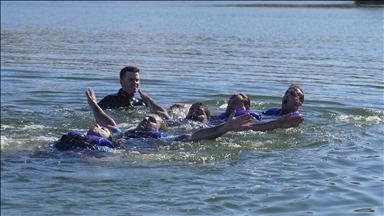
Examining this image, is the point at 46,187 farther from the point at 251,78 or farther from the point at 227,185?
the point at 251,78

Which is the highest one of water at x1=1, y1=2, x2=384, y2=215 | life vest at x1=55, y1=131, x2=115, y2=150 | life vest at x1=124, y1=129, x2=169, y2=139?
life vest at x1=55, y1=131, x2=115, y2=150

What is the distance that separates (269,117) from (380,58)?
11582mm

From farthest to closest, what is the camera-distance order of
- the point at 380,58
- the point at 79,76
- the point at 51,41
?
1. the point at 51,41
2. the point at 380,58
3. the point at 79,76

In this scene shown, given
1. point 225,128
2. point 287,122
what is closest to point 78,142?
point 225,128

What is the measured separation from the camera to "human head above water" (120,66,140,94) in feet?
47.4

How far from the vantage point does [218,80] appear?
19000mm

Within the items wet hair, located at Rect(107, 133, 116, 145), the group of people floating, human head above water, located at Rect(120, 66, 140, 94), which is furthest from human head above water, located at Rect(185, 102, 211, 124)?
human head above water, located at Rect(120, 66, 140, 94)

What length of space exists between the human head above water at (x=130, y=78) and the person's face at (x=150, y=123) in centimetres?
318

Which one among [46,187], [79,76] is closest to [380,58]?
[79,76]

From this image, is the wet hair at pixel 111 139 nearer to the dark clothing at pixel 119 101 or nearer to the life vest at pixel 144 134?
the life vest at pixel 144 134

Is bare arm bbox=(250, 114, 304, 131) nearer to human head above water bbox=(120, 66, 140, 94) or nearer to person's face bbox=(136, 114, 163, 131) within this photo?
person's face bbox=(136, 114, 163, 131)

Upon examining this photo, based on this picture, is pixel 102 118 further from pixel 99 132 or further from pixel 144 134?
pixel 99 132

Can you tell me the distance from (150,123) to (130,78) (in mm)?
3436

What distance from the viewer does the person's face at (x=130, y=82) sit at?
47.5 ft
